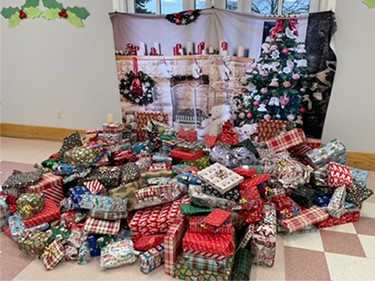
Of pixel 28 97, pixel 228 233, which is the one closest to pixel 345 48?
pixel 228 233

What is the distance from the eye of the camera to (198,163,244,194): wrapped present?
1.86 meters

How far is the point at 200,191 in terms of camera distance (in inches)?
74.4

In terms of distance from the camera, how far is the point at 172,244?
5.39 ft

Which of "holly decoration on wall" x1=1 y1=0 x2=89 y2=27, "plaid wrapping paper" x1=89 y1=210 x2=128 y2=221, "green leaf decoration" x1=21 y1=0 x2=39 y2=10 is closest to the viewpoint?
"plaid wrapping paper" x1=89 y1=210 x2=128 y2=221

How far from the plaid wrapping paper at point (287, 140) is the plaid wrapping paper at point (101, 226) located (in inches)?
63.2

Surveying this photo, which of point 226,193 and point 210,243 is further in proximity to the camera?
point 226,193

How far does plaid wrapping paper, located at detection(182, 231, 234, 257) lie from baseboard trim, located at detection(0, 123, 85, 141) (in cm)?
280

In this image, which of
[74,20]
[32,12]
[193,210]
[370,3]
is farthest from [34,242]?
[370,3]

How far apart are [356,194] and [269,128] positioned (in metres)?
1.12

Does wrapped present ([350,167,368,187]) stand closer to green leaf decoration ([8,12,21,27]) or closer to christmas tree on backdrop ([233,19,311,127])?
christmas tree on backdrop ([233,19,311,127])

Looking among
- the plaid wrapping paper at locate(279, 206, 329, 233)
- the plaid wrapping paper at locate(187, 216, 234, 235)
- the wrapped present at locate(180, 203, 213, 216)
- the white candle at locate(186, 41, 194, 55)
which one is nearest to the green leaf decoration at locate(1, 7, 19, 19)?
the white candle at locate(186, 41, 194, 55)

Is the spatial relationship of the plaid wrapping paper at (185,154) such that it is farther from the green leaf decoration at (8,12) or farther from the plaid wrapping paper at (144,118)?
the green leaf decoration at (8,12)

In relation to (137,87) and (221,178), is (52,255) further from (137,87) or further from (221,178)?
(137,87)

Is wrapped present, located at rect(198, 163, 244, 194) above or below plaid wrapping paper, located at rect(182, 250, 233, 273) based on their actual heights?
above
